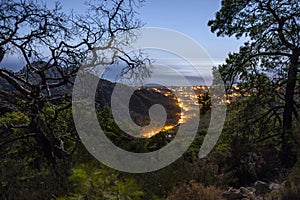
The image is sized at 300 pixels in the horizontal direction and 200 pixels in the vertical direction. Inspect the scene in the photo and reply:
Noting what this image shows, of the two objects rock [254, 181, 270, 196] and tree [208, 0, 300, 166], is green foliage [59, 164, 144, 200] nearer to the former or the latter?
rock [254, 181, 270, 196]

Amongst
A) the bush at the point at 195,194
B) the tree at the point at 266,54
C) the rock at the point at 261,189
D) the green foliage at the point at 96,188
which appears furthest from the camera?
the tree at the point at 266,54

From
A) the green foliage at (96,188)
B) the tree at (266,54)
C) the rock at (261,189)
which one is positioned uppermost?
the tree at (266,54)

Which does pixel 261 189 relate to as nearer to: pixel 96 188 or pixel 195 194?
pixel 195 194

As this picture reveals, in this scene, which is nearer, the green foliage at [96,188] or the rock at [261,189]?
the green foliage at [96,188]

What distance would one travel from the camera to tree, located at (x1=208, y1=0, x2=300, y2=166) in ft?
29.4

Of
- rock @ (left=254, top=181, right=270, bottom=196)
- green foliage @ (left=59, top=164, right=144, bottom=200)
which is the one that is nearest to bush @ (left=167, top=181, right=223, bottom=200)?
rock @ (left=254, top=181, right=270, bottom=196)

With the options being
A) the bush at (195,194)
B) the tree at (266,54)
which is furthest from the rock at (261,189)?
the tree at (266,54)

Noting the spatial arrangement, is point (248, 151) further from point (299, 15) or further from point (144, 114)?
point (299, 15)

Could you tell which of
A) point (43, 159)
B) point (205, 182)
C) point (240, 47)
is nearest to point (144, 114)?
point (205, 182)

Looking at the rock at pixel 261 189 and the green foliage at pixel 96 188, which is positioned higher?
the green foliage at pixel 96 188

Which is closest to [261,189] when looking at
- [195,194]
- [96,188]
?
[195,194]

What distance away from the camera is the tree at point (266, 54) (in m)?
8.95

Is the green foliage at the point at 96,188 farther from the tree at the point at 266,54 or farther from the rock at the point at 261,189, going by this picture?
the tree at the point at 266,54

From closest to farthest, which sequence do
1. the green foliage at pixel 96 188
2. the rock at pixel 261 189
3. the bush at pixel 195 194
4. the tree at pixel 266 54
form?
the green foliage at pixel 96 188 → the bush at pixel 195 194 → the rock at pixel 261 189 → the tree at pixel 266 54
